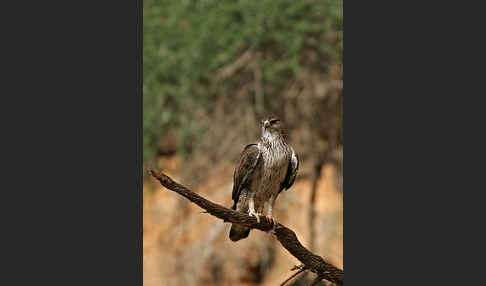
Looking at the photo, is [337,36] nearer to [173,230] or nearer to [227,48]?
[227,48]

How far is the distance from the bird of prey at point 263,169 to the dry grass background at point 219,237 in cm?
225

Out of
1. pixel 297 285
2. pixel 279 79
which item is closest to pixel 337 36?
pixel 279 79

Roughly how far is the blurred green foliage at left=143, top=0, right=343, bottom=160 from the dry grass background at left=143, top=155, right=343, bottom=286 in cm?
61

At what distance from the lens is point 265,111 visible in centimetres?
535

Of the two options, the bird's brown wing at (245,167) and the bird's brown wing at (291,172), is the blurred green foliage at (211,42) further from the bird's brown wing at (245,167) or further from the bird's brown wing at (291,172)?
the bird's brown wing at (245,167)

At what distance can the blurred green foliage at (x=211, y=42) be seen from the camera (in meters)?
5.22

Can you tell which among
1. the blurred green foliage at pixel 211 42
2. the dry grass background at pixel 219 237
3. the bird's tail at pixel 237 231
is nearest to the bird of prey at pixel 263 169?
the bird's tail at pixel 237 231

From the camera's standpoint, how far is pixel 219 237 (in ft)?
18.7

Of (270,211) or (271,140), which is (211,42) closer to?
(271,140)

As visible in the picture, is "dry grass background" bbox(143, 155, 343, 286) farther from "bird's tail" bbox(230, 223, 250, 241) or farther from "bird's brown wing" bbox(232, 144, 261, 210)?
"bird's tail" bbox(230, 223, 250, 241)

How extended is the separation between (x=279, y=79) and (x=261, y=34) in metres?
0.46

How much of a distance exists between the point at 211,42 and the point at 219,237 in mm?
1904

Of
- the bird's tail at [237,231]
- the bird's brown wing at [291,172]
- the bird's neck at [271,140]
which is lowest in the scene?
the bird's tail at [237,231]

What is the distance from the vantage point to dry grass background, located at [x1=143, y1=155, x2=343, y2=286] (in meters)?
5.59
